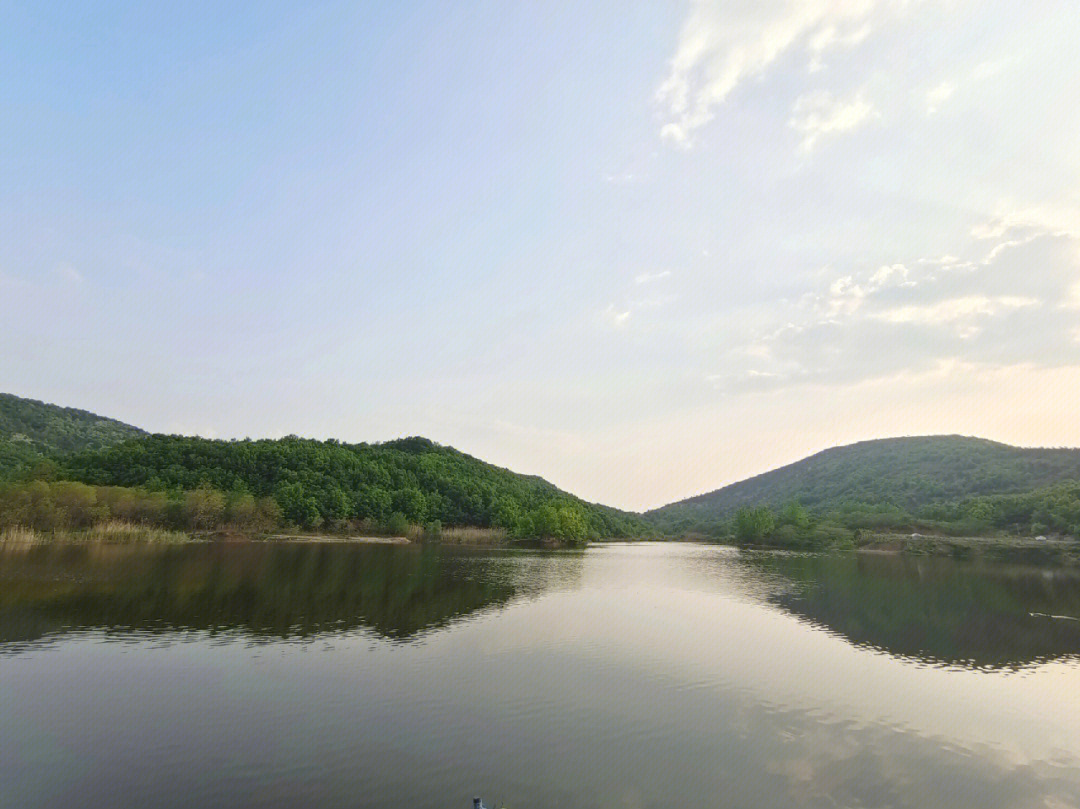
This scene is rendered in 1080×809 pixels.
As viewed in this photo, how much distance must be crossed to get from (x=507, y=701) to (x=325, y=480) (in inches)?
5310

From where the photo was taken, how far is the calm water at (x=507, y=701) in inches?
584

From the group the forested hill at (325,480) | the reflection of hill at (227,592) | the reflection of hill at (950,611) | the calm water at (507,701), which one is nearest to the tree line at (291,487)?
the forested hill at (325,480)

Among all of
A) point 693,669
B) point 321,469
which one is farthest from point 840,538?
point 693,669

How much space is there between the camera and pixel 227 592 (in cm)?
4275

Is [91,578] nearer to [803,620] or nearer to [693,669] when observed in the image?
[693,669]

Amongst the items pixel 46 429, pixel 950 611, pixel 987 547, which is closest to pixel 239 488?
pixel 46 429

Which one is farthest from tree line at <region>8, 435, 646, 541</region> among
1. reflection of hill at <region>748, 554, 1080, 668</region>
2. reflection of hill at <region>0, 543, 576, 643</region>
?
reflection of hill at <region>748, 554, 1080, 668</region>

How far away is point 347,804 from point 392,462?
169m

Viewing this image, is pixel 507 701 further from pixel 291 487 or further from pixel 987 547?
pixel 987 547

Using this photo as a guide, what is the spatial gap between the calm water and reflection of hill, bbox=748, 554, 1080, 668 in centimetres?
39

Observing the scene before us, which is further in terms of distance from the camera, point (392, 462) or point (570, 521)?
point (392, 462)

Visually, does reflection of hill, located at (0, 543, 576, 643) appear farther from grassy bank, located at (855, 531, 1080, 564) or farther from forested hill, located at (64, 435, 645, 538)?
grassy bank, located at (855, 531, 1080, 564)

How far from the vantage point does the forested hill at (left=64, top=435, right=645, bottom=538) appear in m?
118

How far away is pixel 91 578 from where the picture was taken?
43750 mm
